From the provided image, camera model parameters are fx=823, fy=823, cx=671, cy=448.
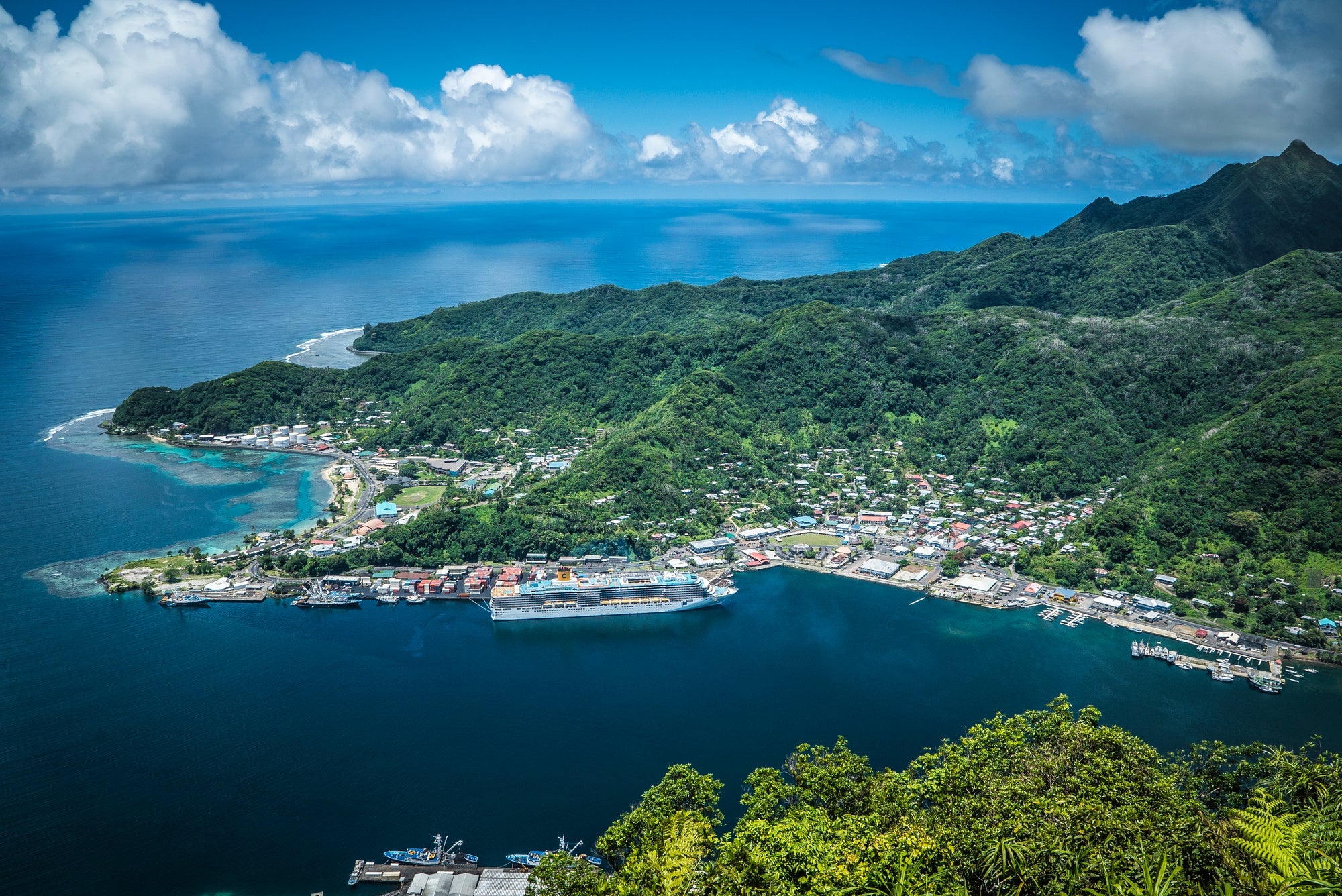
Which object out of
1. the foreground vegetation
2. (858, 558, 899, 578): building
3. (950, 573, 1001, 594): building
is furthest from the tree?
(950, 573, 1001, 594): building

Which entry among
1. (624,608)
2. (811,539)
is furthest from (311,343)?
(811,539)

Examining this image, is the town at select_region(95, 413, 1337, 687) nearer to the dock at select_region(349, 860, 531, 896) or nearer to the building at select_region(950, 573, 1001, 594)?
the building at select_region(950, 573, 1001, 594)

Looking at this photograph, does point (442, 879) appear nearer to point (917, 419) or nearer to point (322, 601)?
point (322, 601)

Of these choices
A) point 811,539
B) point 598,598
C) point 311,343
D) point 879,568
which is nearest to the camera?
point 598,598

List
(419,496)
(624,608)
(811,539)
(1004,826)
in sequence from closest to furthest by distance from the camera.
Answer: (1004,826), (624,608), (811,539), (419,496)

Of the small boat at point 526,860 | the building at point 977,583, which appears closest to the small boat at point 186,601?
the small boat at point 526,860

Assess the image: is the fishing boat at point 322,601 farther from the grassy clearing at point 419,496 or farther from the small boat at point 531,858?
the small boat at point 531,858
